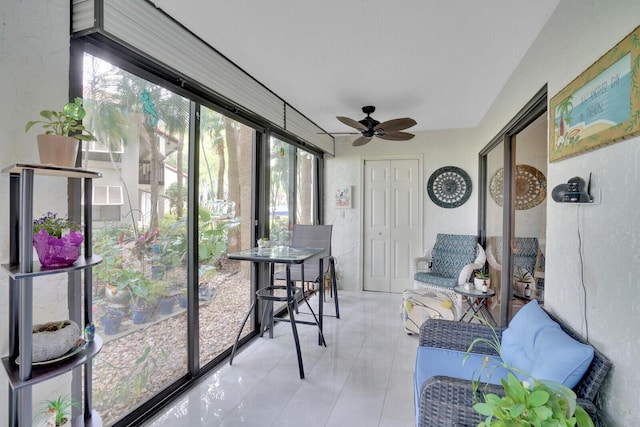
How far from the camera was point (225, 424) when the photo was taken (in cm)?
187

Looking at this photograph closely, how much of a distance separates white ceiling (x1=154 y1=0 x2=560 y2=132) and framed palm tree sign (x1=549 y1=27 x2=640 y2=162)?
27.8 inches

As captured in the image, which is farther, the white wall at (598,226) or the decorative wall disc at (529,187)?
the decorative wall disc at (529,187)

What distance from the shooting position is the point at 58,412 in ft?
4.37

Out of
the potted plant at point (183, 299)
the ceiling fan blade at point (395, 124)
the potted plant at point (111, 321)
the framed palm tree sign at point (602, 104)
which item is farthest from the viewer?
the ceiling fan blade at point (395, 124)

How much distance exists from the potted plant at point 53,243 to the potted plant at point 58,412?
0.67 meters

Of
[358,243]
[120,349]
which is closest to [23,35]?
[120,349]

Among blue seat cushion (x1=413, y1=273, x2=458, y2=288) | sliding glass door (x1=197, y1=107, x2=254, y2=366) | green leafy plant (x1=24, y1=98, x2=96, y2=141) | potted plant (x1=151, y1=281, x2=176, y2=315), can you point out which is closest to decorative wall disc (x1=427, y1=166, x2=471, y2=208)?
blue seat cushion (x1=413, y1=273, x2=458, y2=288)

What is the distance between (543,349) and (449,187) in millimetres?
3520

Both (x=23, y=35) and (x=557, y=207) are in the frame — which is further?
(x=557, y=207)

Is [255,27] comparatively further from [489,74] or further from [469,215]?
[469,215]

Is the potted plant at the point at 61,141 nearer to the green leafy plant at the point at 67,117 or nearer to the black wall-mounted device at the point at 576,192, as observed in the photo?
the green leafy plant at the point at 67,117

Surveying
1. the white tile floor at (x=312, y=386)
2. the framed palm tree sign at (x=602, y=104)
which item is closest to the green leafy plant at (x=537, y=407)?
the framed palm tree sign at (x=602, y=104)

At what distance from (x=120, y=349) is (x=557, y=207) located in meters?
2.61

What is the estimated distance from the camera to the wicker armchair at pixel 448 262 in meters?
3.80
